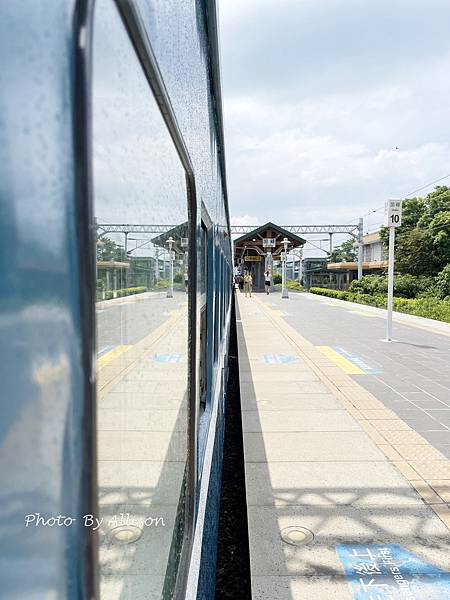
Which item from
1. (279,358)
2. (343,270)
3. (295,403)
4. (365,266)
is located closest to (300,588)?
(295,403)

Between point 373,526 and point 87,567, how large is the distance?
316 cm

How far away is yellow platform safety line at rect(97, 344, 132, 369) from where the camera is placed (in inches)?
22.7

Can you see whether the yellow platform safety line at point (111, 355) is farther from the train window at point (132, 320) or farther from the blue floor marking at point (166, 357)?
the blue floor marking at point (166, 357)

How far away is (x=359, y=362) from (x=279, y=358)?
1.38 metres

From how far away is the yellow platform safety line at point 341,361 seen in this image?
800 centimetres

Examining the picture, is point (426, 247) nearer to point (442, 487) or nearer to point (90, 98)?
point (442, 487)

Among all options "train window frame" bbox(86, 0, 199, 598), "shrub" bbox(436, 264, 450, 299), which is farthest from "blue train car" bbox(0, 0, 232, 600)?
"shrub" bbox(436, 264, 450, 299)

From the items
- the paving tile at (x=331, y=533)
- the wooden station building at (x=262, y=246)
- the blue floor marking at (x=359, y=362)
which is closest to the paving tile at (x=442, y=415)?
the blue floor marking at (x=359, y=362)

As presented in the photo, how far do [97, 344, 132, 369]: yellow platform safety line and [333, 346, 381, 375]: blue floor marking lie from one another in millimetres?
7638

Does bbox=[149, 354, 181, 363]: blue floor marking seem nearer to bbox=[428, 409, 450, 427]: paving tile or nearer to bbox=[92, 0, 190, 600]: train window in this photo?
bbox=[92, 0, 190, 600]: train window

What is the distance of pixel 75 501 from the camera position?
1.51 ft

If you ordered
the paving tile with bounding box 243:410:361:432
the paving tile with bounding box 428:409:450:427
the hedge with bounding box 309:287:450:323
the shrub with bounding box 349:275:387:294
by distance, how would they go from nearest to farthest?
the paving tile with bounding box 243:410:361:432 → the paving tile with bounding box 428:409:450:427 → the hedge with bounding box 309:287:450:323 → the shrub with bounding box 349:275:387:294

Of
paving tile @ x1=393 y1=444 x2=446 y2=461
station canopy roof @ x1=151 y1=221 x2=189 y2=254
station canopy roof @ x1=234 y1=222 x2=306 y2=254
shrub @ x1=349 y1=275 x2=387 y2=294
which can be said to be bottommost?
paving tile @ x1=393 y1=444 x2=446 y2=461

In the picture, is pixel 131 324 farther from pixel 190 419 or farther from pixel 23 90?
pixel 190 419
